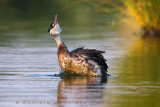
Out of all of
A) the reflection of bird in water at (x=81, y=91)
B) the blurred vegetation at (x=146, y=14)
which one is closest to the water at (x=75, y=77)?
the reflection of bird in water at (x=81, y=91)

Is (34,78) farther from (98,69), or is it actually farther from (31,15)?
(31,15)

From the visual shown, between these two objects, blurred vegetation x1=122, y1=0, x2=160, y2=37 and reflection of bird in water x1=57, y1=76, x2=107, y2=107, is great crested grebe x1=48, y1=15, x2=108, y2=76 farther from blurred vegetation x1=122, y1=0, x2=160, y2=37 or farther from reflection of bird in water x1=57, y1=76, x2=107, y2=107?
blurred vegetation x1=122, y1=0, x2=160, y2=37

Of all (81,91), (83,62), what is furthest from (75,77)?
(81,91)

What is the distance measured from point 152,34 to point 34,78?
8724mm

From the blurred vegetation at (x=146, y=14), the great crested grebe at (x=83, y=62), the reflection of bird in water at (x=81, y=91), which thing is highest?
the blurred vegetation at (x=146, y=14)

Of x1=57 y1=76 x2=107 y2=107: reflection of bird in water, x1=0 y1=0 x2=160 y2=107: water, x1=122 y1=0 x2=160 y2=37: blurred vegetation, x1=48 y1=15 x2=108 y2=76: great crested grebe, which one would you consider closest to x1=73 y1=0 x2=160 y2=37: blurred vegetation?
x1=122 y1=0 x2=160 y2=37: blurred vegetation

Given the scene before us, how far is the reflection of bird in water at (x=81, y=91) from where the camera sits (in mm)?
8391

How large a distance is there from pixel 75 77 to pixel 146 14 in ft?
25.5

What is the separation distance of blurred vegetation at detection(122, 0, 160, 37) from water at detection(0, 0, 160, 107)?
794mm

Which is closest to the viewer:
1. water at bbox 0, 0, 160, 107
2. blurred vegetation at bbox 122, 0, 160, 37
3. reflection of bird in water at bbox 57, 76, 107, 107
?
reflection of bird in water at bbox 57, 76, 107, 107

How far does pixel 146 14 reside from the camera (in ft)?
60.2

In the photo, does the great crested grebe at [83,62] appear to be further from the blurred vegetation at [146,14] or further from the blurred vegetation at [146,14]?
the blurred vegetation at [146,14]

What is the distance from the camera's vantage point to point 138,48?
1591cm

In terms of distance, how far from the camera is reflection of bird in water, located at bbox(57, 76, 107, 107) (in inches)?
330
